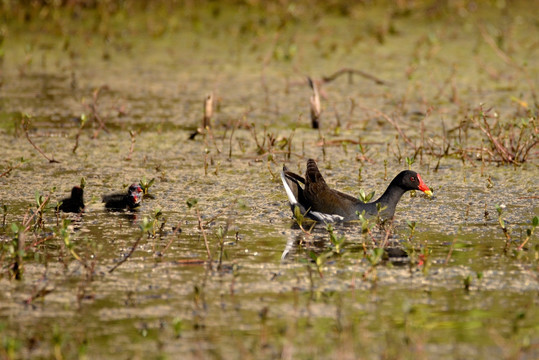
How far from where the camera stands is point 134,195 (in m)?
7.09

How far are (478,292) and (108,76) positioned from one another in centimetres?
802

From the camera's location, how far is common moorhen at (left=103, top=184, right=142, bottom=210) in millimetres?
7055

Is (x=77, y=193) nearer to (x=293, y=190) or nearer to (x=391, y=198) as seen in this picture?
(x=293, y=190)

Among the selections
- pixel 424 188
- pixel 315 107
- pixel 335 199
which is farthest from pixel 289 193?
pixel 315 107

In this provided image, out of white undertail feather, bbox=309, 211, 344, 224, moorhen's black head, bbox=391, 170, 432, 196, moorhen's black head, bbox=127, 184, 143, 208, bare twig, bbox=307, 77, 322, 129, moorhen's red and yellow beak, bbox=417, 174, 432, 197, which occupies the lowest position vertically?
white undertail feather, bbox=309, 211, 344, 224

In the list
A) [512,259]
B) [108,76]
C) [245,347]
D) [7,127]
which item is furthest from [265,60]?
[245,347]

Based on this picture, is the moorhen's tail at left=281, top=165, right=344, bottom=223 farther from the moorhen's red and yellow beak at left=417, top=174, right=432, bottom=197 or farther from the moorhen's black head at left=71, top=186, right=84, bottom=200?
the moorhen's black head at left=71, top=186, right=84, bottom=200

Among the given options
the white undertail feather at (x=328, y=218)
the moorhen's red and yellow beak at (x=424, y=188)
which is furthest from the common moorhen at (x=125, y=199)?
the moorhen's red and yellow beak at (x=424, y=188)

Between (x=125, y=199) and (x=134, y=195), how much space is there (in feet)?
0.23

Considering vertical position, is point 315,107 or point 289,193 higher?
point 315,107

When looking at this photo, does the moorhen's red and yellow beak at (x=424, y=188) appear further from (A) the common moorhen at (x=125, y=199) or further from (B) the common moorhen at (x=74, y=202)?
(B) the common moorhen at (x=74, y=202)

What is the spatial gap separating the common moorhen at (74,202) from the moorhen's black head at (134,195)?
346 millimetres

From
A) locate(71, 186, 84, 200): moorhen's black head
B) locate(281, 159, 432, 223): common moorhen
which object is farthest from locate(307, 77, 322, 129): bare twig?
locate(71, 186, 84, 200): moorhen's black head

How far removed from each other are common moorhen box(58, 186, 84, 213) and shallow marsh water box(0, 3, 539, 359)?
8cm
